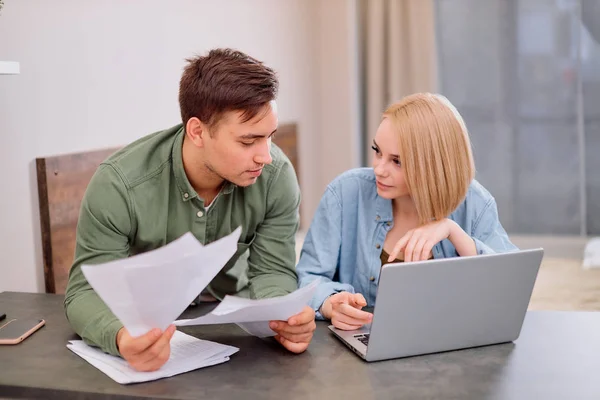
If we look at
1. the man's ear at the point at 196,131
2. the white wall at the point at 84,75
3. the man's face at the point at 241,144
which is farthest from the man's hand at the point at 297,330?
the white wall at the point at 84,75

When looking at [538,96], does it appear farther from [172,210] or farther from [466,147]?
[172,210]

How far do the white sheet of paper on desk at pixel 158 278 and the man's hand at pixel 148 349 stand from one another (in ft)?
0.09

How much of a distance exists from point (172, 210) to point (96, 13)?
955 millimetres

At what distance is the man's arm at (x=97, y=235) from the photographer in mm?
1585

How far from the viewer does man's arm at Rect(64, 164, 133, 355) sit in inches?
62.4

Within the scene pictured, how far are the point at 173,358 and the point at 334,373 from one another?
0.30m

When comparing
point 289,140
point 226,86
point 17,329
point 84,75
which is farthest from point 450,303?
point 289,140

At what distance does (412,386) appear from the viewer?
1.33 m

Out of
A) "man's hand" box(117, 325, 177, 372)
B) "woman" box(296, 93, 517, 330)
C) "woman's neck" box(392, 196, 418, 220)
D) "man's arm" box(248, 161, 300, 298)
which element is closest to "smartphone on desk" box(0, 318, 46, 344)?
"man's hand" box(117, 325, 177, 372)

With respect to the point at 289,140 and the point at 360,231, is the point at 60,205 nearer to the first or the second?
the point at 360,231

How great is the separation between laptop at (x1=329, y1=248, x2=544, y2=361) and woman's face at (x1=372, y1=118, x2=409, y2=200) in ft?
1.24

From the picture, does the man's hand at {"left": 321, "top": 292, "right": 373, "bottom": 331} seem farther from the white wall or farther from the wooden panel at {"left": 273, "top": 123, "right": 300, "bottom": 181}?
the wooden panel at {"left": 273, "top": 123, "right": 300, "bottom": 181}

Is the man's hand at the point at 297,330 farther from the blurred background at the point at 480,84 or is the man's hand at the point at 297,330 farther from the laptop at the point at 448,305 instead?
the blurred background at the point at 480,84

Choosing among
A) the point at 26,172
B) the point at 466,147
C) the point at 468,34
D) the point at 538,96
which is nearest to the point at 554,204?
the point at 538,96
